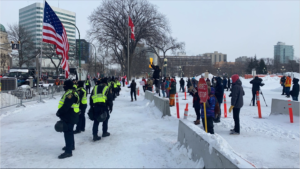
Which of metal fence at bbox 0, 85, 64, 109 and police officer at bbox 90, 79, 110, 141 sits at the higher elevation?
police officer at bbox 90, 79, 110, 141

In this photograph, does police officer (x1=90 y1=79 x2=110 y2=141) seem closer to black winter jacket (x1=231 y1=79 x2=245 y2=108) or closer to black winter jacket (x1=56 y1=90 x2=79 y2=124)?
black winter jacket (x1=56 y1=90 x2=79 y2=124)

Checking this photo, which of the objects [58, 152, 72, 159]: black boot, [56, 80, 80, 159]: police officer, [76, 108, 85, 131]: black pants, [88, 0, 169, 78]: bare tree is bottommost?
[58, 152, 72, 159]: black boot

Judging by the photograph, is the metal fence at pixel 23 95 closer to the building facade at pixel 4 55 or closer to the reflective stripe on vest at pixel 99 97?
the reflective stripe on vest at pixel 99 97

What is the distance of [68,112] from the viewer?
18.5 ft

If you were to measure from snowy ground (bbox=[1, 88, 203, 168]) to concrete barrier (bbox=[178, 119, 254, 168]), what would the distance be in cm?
20

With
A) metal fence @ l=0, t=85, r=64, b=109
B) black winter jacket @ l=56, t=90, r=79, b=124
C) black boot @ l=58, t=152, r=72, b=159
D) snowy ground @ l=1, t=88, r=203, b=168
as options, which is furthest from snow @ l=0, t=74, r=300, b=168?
metal fence @ l=0, t=85, r=64, b=109

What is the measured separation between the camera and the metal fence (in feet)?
41.6

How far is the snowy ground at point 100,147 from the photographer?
5.25 m

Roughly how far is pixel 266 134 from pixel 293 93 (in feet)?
26.6

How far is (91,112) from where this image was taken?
686cm

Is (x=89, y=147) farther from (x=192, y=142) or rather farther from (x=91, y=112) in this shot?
(x=192, y=142)

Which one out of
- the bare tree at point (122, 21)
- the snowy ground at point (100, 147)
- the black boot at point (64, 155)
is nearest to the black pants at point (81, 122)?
the snowy ground at point (100, 147)

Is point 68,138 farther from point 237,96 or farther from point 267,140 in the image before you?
point 267,140

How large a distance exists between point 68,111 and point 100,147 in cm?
144
